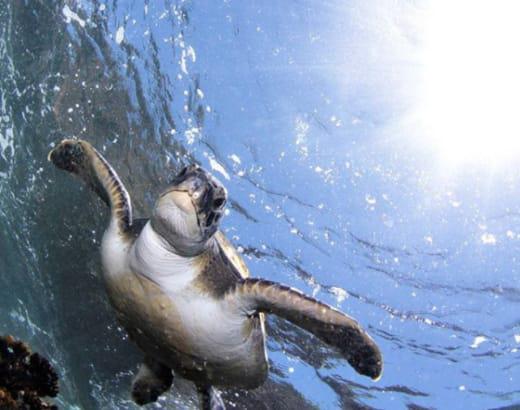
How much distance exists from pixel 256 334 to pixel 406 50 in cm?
616

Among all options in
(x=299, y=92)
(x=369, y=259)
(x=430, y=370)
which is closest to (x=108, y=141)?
(x=299, y=92)

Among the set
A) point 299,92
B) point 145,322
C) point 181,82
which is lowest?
point 145,322

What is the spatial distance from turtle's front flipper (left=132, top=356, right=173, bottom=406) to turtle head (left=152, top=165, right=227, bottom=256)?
2651 mm

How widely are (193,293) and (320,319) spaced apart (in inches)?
48.0

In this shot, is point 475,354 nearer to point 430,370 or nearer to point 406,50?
point 430,370

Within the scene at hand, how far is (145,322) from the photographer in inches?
191

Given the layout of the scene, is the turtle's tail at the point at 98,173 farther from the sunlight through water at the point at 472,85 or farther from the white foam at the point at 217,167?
the sunlight through water at the point at 472,85

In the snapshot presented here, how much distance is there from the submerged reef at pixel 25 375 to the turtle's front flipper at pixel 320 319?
2228 millimetres

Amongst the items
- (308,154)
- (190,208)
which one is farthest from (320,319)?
(308,154)

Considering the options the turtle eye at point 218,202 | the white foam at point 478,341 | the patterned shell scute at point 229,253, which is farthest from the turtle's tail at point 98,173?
the white foam at point 478,341

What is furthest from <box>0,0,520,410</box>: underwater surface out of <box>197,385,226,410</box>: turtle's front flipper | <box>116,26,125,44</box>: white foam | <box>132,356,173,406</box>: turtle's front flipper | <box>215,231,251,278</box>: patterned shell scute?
<box>197,385,226,410</box>: turtle's front flipper

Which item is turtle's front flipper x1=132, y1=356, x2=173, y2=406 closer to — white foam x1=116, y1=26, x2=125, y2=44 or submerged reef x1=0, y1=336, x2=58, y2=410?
submerged reef x1=0, y1=336, x2=58, y2=410

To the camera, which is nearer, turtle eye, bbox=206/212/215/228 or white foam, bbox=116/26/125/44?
turtle eye, bbox=206/212/215/228

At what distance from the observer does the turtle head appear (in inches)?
145
